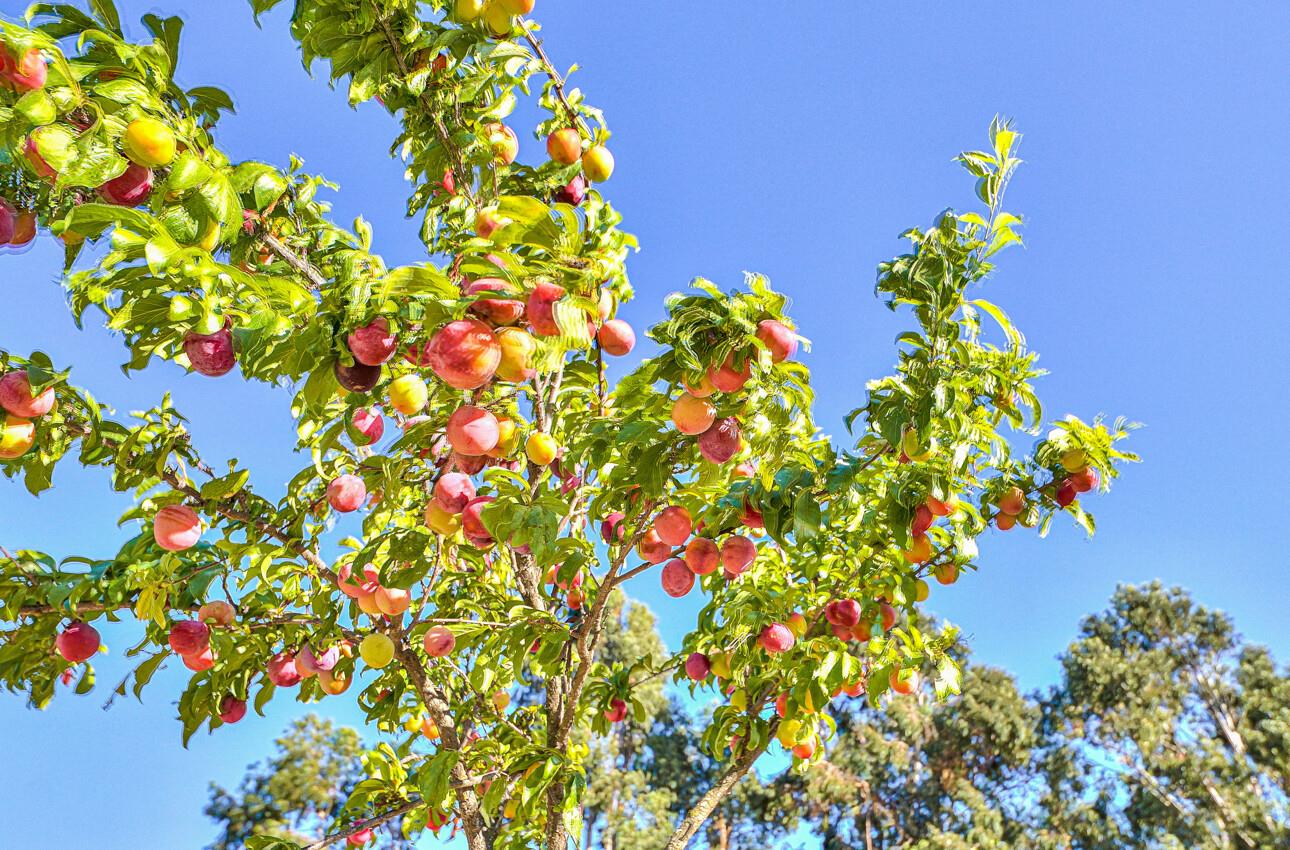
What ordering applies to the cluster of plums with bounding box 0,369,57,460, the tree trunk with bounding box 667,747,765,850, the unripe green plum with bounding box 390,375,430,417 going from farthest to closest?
the tree trunk with bounding box 667,747,765,850 < the cluster of plums with bounding box 0,369,57,460 < the unripe green plum with bounding box 390,375,430,417

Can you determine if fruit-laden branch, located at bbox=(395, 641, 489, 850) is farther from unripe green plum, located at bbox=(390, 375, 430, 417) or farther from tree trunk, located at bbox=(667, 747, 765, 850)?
unripe green plum, located at bbox=(390, 375, 430, 417)

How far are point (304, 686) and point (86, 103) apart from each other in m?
1.96

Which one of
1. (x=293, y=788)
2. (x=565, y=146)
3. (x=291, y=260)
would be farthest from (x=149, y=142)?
(x=293, y=788)

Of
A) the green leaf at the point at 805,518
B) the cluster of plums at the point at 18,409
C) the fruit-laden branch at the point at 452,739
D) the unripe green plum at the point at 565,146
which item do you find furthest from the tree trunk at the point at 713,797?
the cluster of plums at the point at 18,409

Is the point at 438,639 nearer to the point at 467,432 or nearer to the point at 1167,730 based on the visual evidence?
the point at 467,432

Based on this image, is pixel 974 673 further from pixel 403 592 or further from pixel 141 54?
pixel 141 54

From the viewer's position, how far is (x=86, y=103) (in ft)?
3.87

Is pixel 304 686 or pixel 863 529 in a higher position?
pixel 863 529

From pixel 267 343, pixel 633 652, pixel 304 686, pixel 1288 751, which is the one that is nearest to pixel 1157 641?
pixel 1288 751

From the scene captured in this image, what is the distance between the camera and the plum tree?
1201 millimetres

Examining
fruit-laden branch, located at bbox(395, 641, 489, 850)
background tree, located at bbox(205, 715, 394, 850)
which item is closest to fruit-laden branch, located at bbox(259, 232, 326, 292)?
fruit-laden branch, located at bbox(395, 641, 489, 850)

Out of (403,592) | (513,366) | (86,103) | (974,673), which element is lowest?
(513,366)

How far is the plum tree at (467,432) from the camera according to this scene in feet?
3.94

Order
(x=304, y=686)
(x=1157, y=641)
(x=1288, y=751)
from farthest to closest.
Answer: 1. (x=1157, y=641)
2. (x=1288, y=751)
3. (x=304, y=686)
